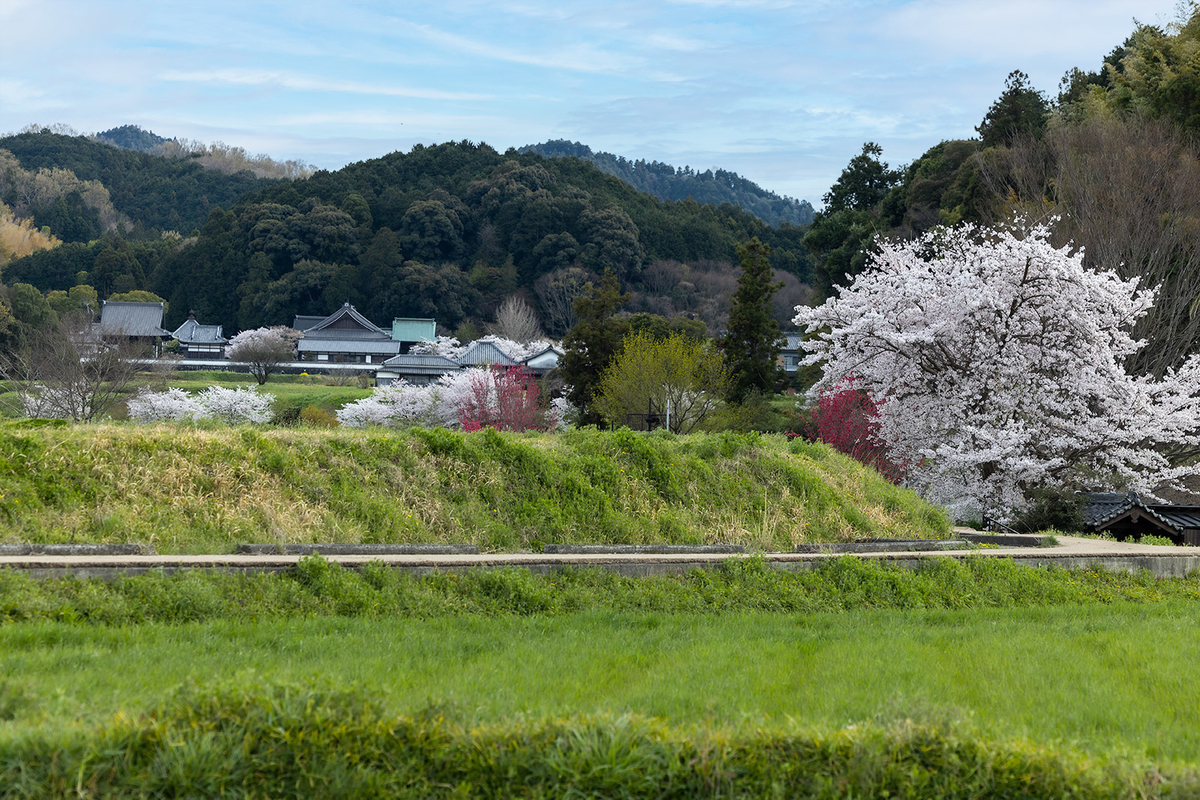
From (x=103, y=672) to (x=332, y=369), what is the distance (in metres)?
57.3

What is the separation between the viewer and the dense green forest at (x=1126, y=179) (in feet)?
75.6

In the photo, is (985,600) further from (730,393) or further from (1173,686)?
(730,393)

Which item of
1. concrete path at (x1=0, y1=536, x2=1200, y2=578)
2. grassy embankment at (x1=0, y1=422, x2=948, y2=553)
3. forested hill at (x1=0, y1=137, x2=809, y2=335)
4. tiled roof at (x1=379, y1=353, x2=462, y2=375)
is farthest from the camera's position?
forested hill at (x1=0, y1=137, x2=809, y2=335)

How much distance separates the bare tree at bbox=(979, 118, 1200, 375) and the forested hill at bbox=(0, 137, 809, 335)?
4639 cm

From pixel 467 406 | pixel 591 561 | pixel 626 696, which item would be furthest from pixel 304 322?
pixel 626 696

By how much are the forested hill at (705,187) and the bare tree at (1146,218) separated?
125 metres

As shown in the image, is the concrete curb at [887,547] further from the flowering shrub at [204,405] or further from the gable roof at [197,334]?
the gable roof at [197,334]

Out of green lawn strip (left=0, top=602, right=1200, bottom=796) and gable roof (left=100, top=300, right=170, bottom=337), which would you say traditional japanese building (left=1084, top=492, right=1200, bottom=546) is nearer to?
green lawn strip (left=0, top=602, right=1200, bottom=796)

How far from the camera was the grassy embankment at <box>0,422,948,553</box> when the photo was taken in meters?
8.36

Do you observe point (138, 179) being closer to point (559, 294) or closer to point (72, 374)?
point (559, 294)

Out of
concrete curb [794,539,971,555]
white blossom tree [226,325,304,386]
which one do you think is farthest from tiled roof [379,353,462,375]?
concrete curb [794,539,971,555]

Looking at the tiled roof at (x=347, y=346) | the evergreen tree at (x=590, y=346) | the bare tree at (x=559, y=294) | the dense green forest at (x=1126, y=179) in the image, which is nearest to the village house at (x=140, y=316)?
the tiled roof at (x=347, y=346)

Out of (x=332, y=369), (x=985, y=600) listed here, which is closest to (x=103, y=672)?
(x=985, y=600)

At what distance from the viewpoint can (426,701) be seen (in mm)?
4152
